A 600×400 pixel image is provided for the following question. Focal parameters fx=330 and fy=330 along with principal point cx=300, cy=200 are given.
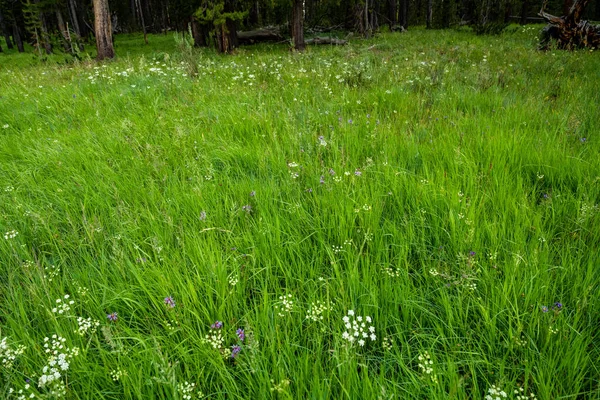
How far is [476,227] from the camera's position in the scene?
88.7 inches

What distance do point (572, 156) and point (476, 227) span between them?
167cm

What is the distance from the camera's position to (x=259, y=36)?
792 inches

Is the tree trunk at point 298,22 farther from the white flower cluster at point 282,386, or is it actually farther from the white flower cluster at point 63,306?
the white flower cluster at point 282,386

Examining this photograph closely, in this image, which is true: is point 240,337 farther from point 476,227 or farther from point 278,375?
point 476,227

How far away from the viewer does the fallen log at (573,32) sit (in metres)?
11.3

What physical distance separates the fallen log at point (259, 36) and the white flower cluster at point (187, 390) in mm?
21249

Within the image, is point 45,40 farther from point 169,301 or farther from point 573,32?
point 573,32

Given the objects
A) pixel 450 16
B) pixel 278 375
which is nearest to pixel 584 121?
pixel 278 375

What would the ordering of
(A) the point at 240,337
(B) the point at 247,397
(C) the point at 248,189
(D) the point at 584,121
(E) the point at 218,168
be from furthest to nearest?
(D) the point at 584,121
(E) the point at 218,168
(C) the point at 248,189
(A) the point at 240,337
(B) the point at 247,397

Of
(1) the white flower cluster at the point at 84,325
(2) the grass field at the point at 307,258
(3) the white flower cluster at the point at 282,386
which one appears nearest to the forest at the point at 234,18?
(2) the grass field at the point at 307,258

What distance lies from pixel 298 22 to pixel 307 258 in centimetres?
1413

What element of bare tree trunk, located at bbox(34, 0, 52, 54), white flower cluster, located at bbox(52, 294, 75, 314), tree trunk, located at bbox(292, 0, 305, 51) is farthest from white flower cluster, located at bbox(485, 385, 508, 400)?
bare tree trunk, located at bbox(34, 0, 52, 54)

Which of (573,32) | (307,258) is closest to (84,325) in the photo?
(307,258)

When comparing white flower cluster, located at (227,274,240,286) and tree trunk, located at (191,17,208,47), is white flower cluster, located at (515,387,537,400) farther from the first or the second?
tree trunk, located at (191,17,208,47)
